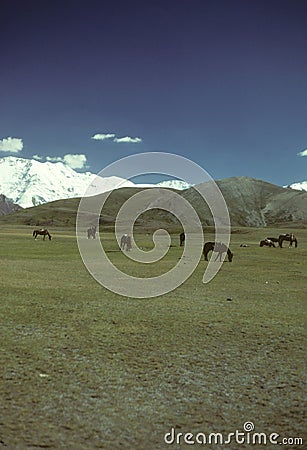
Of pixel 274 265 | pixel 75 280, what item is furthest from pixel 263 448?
pixel 274 265

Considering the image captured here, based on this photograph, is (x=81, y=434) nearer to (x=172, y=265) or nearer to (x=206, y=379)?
(x=206, y=379)

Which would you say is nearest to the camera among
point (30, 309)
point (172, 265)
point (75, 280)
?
point (30, 309)

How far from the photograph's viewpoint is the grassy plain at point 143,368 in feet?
22.3

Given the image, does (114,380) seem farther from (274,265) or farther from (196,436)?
(274,265)

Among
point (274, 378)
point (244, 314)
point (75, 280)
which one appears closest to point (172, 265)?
point (75, 280)

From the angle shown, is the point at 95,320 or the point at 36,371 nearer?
the point at 36,371

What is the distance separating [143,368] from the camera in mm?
9383

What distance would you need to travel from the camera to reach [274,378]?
8.99 meters

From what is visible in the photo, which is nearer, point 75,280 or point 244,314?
point 244,314

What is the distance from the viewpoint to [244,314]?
15188 millimetres

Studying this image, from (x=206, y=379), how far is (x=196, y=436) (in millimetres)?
2251

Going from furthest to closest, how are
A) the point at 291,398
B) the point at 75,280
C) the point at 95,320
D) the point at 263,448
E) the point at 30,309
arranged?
the point at 75,280, the point at 30,309, the point at 95,320, the point at 291,398, the point at 263,448

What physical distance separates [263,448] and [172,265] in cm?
2580

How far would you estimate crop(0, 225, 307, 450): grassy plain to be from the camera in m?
6.81
